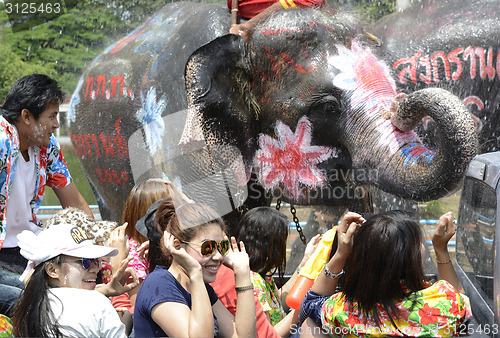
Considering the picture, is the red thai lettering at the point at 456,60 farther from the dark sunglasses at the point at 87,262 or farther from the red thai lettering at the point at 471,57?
the dark sunglasses at the point at 87,262

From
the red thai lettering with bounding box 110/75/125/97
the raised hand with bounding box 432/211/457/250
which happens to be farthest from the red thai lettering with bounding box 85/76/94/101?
the raised hand with bounding box 432/211/457/250

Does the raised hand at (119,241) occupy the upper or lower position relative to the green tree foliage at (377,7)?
upper

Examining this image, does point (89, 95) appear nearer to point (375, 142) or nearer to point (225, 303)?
point (375, 142)

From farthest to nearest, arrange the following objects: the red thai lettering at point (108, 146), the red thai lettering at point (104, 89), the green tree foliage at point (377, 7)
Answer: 1. the green tree foliage at point (377, 7)
2. the red thai lettering at point (108, 146)
3. the red thai lettering at point (104, 89)

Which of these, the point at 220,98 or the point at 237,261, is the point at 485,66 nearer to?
the point at 220,98

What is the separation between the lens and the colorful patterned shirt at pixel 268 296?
2.98 m

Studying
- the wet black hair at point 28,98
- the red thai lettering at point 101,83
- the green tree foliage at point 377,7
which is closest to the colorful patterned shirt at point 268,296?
the wet black hair at point 28,98

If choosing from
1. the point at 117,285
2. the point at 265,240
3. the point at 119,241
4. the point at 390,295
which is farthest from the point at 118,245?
the point at 390,295

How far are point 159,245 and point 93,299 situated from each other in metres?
0.34

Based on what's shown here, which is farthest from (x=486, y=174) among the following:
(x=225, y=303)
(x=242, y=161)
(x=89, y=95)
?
(x=89, y=95)

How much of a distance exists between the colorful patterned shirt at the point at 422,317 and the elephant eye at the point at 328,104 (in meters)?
2.53

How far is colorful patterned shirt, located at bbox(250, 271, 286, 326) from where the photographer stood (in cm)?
298

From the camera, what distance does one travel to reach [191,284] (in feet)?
7.88

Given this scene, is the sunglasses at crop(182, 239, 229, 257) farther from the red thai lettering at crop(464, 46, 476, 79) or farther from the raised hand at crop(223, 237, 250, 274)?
the red thai lettering at crop(464, 46, 476, 79)
